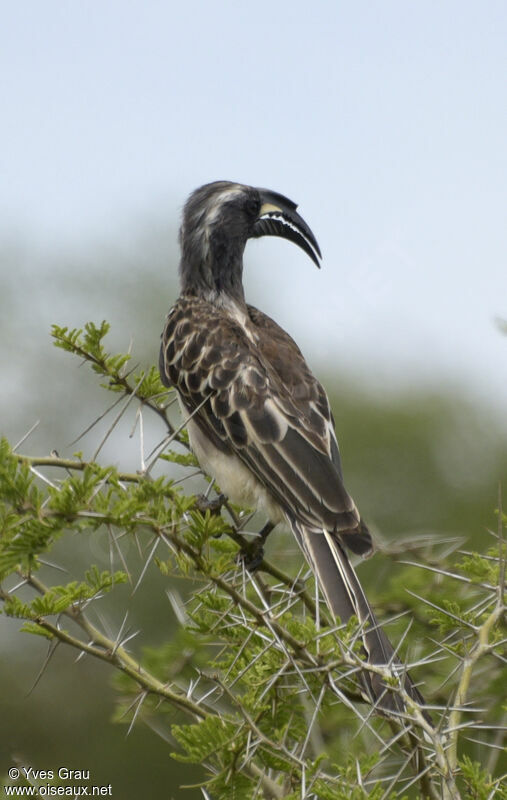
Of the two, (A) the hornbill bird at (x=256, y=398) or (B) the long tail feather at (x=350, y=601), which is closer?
(B) the long tail feather at (x=350, y=601)

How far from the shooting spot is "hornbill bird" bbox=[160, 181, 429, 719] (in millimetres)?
2934

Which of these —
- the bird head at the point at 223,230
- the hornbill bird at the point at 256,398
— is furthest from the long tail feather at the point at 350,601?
the bird head at the point at 223,230

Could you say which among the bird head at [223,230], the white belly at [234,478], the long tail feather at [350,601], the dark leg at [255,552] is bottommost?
the dark leg at [255,552]

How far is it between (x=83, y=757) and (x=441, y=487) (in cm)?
440

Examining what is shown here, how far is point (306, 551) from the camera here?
2916 millimetres

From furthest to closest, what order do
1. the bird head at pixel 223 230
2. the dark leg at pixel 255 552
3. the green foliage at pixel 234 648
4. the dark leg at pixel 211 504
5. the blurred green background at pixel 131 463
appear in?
the blurred green background at pixel 131 463
the bird head at pixel 223 230
the dark leg at pixel 211 504
the dark leg at pixel 255 552
the green foliage at pixel 234 648

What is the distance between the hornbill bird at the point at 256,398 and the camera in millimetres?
2934

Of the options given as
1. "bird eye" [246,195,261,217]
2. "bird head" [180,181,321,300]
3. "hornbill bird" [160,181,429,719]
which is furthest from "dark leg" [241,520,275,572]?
"bird eye" [246,195,261,217]

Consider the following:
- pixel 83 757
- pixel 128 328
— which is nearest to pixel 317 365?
pixel 128 328

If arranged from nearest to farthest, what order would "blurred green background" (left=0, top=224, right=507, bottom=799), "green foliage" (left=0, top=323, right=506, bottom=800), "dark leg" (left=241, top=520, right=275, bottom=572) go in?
"green foliage" (left=0, top=323, right=506, bottom=800) → "dark leg" (left=241, top=520, right=275, bottom=572) → "blurred green background" (left=0, top=224, right=507, bottom=799)

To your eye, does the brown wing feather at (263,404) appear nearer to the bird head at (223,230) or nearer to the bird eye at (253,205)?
the bird head at (223,230)

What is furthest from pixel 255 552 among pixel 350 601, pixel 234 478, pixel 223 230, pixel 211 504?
pixel 223 230

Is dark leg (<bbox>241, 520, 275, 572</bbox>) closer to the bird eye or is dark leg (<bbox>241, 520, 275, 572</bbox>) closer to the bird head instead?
the bird head

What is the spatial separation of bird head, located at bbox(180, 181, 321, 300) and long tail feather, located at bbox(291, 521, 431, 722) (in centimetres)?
159
